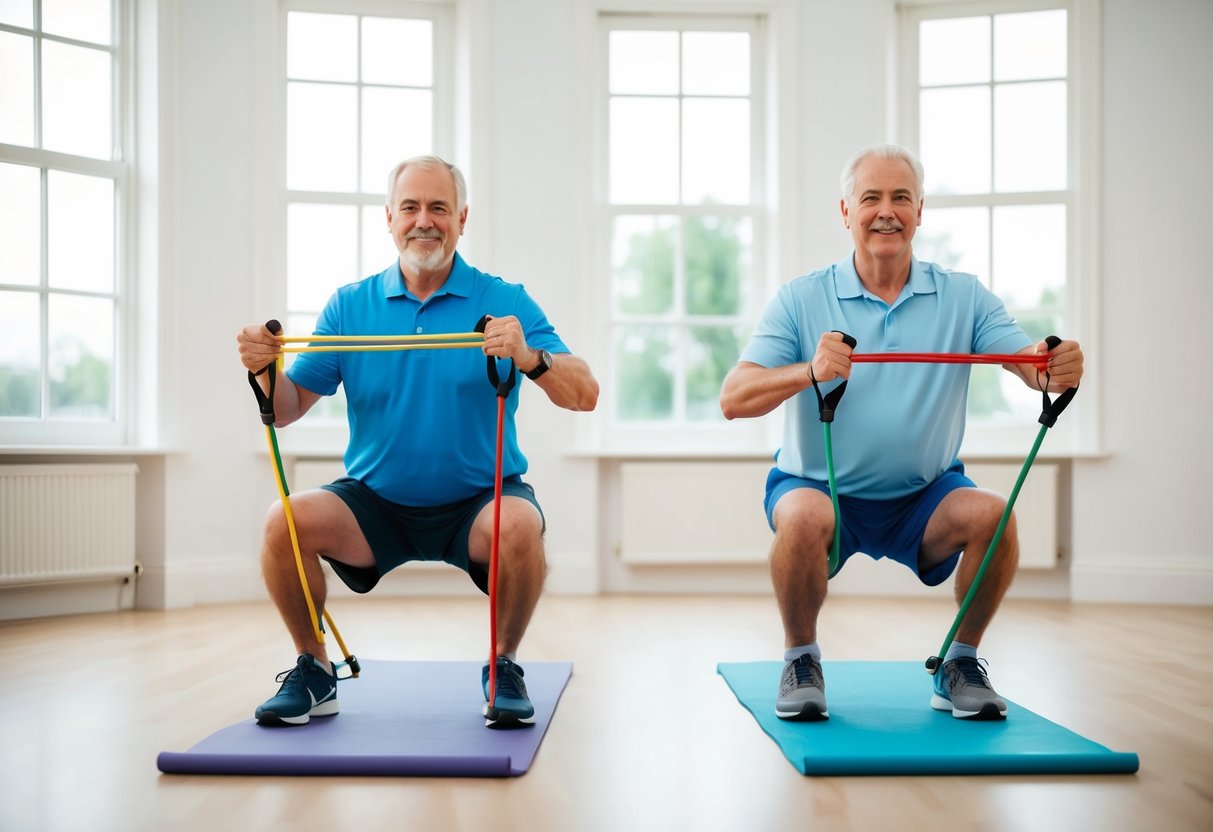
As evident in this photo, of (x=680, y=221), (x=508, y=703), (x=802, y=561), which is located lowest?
(x=508, y=703)

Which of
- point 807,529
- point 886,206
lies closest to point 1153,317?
point 886,206

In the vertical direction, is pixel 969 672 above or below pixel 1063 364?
below

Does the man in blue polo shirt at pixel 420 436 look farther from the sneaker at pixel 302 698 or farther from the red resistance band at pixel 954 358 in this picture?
the red resistance band at pixel 954 358

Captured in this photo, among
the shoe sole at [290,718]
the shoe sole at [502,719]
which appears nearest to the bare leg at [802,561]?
the shoe sole at [502,719]

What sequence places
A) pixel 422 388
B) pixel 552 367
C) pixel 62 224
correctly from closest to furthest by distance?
pixel 552 367
pixel 422 388
pixel 62 224

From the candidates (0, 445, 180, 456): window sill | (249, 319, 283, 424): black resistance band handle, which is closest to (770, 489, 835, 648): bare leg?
(249, 319, 283, 424): black resistance band handle

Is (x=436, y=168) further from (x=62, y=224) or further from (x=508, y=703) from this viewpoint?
(x=62, y=224)

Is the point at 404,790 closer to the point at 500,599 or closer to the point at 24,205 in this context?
the point at 500,599

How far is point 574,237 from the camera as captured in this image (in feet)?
15.3

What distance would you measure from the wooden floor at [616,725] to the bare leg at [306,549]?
30cm

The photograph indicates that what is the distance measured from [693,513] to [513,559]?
96.3 inches

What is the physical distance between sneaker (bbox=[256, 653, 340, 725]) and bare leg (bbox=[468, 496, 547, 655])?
0.39 m

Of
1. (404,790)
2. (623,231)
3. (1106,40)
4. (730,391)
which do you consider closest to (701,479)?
(623,231)

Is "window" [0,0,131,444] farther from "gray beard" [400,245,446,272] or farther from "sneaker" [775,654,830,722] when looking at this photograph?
"sneaker" [775,654,830,722]
